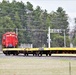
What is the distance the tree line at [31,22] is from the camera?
116938 millimetres

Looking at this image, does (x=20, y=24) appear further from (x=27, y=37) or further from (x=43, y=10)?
(x=43, y=10)

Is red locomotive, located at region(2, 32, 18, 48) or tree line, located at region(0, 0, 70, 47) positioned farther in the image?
tree line, located at region(0, 0, 70, 47)

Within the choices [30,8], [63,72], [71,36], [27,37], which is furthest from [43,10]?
[63,72]

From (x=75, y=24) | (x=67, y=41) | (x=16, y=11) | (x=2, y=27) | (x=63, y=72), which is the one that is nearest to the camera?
(x=63, y=72)

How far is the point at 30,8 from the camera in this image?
137 m

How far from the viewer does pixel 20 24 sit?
12331cm

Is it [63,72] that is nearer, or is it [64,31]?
[63,72]

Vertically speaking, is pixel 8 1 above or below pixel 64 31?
above

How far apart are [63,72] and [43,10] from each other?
408 ft

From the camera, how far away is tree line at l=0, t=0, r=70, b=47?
117m

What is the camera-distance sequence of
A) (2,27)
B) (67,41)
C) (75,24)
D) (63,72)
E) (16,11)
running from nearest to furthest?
(63,72), (2,27), (67,41), (16,11), (75,24)

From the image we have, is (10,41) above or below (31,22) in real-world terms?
below

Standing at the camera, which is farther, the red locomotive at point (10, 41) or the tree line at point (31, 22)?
the tree line at point (31, 22)

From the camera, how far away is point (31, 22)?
131750mm
